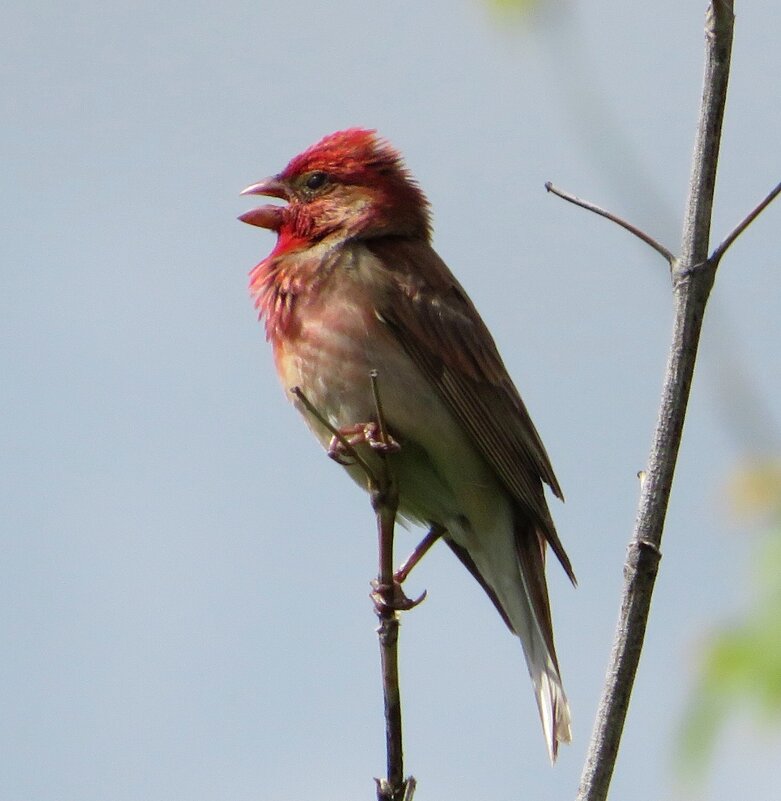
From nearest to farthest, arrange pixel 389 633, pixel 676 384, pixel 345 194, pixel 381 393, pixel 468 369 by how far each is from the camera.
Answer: pixel 676 384 < pixel 389 633 < pixel 381 393 < pixel 468 369 < pixel 345 194

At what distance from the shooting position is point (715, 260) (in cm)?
354

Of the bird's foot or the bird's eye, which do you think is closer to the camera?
the bird's foot

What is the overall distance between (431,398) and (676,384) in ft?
9.28

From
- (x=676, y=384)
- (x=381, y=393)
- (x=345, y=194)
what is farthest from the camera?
(x=345, y=194)

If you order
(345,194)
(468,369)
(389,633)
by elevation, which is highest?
(345,194)

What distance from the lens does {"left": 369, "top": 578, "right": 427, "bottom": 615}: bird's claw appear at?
4.09 metres

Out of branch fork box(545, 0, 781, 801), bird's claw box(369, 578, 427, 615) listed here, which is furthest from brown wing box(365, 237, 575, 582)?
branch fork box(545, 0, 781, 801)

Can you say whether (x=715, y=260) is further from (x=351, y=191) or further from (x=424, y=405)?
(x=351, y=191)

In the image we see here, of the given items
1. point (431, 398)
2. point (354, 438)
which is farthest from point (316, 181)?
point (354, 438)

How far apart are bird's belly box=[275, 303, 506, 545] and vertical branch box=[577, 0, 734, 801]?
2.52 m

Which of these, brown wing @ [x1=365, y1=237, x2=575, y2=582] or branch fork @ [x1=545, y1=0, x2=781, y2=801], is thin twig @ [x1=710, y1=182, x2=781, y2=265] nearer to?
branch fork @ [x1=545, y1=0, x2=781, y2=801]

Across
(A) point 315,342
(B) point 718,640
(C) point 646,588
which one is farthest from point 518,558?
(B) point 718,640

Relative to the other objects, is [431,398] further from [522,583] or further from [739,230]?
[739,230]

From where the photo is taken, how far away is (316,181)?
7.33 m
